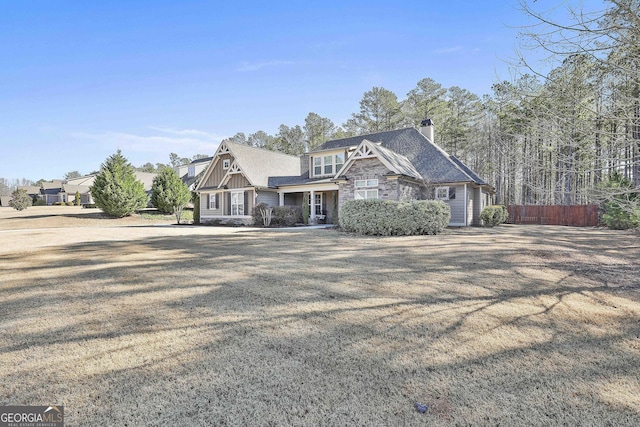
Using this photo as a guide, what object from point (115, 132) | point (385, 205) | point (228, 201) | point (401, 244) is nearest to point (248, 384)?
point (401, 244)

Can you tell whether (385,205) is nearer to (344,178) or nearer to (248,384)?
(344,178)

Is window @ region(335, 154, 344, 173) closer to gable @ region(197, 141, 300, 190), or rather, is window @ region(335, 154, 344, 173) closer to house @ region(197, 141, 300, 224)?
house @ region(197, 141, 300, 224)

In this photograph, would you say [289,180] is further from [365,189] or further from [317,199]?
[365,189]

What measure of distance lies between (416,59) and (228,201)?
632 inches

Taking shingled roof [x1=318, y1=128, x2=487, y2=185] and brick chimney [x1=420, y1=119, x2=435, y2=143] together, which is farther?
brick chimney [x1=420, y1=119, x2=435, y2=143]

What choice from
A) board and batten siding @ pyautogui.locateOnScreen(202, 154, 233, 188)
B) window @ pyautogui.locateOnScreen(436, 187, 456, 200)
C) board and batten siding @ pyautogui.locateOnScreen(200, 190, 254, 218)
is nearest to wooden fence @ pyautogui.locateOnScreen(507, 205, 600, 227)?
window @ pyautogui.locateOnScreen(436, 187, 456, 200)

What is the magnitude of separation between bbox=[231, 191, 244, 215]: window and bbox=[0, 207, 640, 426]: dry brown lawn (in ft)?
51.7

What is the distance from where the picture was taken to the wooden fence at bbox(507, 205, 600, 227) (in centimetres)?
2247

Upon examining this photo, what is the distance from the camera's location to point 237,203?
22031 millimetres

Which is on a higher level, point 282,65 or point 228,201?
point 282,65

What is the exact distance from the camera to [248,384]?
236cm

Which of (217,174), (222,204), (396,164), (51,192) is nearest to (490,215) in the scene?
(396,164)

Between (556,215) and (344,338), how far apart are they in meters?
27.8

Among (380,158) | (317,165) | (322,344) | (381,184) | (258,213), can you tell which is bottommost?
(322,344)
